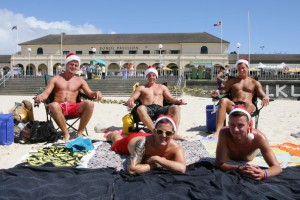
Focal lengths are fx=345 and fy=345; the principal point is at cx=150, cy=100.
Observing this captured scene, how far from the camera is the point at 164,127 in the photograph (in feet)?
11.5

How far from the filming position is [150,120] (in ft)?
18.8

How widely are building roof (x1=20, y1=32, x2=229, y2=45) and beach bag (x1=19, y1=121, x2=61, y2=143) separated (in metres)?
48.1

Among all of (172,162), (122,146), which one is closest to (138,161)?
(172,162)

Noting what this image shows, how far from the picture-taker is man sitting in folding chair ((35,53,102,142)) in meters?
5.86

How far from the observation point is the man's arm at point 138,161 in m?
3.60

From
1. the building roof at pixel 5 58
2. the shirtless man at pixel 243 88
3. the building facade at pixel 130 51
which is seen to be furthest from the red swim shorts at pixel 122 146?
the building roof at pixel 5 58

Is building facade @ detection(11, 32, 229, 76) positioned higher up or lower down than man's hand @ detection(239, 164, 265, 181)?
higher up

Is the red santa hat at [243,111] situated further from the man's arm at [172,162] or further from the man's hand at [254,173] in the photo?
the man's arm at [172,162]

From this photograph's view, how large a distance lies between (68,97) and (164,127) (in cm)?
325

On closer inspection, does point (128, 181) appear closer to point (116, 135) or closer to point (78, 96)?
point (116, 135)

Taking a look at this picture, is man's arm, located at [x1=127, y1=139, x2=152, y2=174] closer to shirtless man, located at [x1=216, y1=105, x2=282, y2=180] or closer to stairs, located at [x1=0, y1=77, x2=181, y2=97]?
shirtless man, located at [x1=216, y1=105, x2=282, y2=180]

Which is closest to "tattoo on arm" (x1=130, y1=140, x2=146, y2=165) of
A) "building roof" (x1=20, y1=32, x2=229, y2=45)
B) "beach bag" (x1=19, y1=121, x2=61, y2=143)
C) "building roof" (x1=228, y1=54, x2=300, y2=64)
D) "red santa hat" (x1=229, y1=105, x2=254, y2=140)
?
"red santa hat" (x1=229, y1=105, x2=254, y2=140)

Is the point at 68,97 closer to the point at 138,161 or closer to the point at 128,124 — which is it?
the point at 128,124

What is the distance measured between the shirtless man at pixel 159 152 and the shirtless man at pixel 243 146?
463 mm
